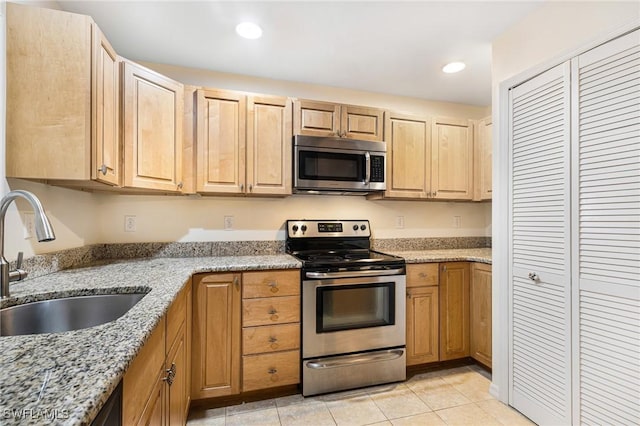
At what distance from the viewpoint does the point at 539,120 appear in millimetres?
1686

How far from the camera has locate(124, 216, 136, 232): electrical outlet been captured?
2283mm

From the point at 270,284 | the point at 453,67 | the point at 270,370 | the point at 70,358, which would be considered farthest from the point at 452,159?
the point at 70,358

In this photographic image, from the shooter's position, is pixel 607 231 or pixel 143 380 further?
pixel 607 231

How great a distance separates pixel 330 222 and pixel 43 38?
81.5 inches

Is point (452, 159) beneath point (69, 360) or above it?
above

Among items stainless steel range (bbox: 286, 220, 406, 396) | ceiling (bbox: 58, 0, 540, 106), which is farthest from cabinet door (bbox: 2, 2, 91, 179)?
stainless steel range (bbox: 286, 220, 406, 396)

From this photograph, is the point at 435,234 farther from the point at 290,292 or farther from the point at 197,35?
the point at 197,35

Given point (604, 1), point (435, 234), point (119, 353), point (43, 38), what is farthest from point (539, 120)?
point (43, 38)

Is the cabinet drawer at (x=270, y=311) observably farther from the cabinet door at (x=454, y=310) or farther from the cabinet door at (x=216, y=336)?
the cabinet door at (x=454, y=310)

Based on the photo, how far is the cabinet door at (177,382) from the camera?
123 centimetres

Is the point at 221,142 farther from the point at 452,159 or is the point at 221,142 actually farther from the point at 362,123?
the point at 452,159

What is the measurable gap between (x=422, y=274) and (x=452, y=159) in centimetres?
115

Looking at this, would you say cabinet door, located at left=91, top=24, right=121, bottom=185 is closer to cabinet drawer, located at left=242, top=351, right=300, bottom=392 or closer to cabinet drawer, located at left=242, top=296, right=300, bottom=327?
cabinet drawer, located at left=242, top=296, right=300, bottom=327

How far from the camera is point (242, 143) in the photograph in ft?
7.29
